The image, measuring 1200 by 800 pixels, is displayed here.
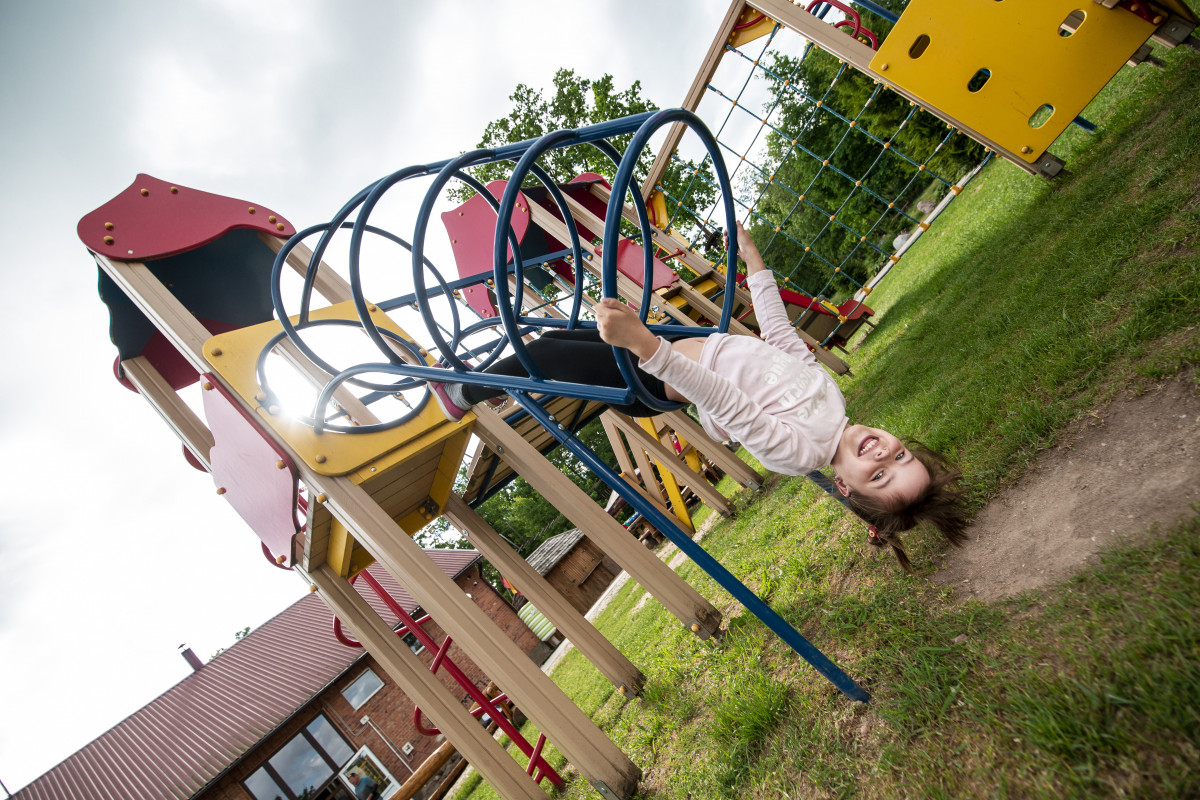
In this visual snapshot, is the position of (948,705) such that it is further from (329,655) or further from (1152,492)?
(329,655)

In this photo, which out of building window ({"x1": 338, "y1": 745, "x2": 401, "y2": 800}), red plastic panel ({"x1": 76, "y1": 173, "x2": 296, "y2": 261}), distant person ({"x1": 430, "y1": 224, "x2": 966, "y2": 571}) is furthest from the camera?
building window ({"x1": 338, "y1": 745, "x2": 401, "y2": 800})

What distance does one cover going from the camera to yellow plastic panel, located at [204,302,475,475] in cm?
274

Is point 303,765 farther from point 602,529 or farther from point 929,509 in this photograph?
point 929,509

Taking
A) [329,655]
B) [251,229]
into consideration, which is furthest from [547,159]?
[251,229]

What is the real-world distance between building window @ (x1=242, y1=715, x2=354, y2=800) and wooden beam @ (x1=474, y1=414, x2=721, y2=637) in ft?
37.5

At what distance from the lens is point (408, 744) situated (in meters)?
12.1

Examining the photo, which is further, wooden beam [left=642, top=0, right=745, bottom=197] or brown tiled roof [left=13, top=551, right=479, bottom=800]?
brown tiled roof [left=13, top=551, right=479, bottom=800]

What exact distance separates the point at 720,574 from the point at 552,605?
1656 mm

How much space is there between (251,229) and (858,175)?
24.8 metres

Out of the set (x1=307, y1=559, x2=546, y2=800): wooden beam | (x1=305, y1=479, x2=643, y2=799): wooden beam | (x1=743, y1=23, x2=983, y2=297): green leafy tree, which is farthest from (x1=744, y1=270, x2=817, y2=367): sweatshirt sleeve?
(x1=743, y1=23, x2=983, y2=297): green leafy tree

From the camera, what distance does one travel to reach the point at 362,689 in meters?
12.2

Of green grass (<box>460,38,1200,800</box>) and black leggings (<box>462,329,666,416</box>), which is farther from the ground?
black leggings (<box>462,329,666,416</box>)

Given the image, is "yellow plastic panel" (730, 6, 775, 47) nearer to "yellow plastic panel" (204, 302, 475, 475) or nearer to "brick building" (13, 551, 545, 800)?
"yellow plastic panel" (204, 302, 475, 475)

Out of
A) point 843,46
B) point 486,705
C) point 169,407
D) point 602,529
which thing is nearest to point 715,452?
point 602,529
